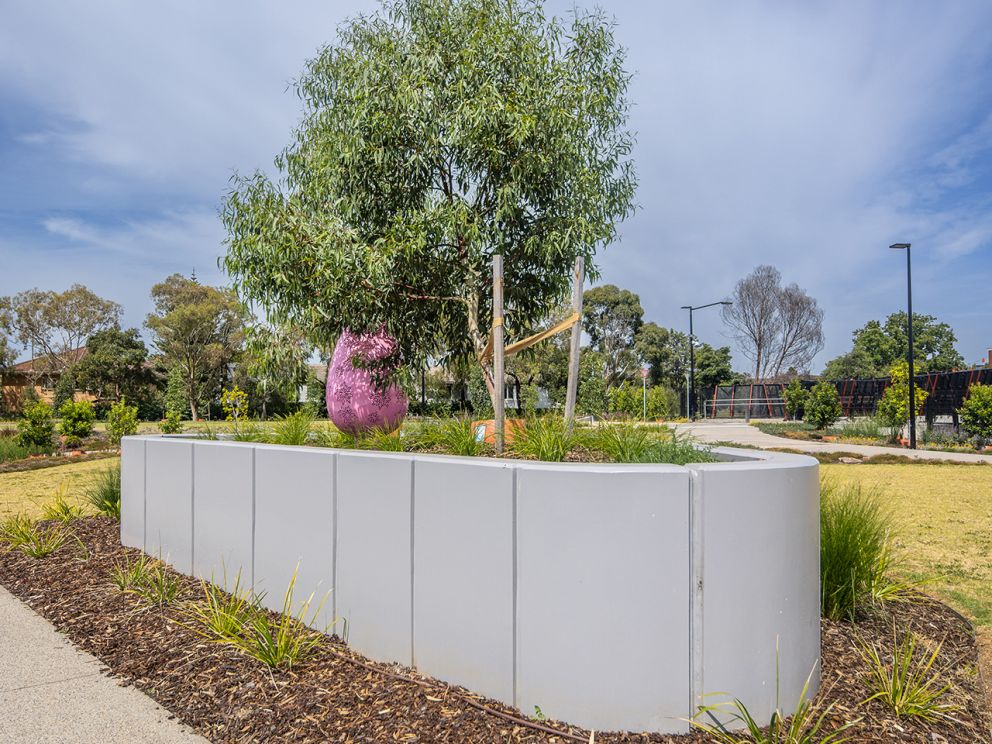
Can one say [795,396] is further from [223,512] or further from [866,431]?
[223,512]

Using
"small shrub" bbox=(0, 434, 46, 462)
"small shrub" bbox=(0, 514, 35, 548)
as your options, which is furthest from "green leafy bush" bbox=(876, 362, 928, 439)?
"small shrub" bbox=(0, 434, 46, 462)

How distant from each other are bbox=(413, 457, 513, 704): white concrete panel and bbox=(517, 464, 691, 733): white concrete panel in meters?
0.21

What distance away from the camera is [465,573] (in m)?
3.60

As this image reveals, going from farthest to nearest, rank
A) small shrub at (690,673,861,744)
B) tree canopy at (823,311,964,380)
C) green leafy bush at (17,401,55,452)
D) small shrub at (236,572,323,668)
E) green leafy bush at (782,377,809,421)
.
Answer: tree canopy at (823,311,964,380) → green leafy bush at (782,377,809,421) → green leafy bush at (17,401,55,452) → small shrub at (236,572,323,668) → small shrub at (690,673,861,744)

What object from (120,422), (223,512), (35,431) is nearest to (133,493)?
(223,512)

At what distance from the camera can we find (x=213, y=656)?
164 inches

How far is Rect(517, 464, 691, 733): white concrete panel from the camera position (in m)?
3.09

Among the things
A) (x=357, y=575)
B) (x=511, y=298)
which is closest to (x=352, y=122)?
(x=511, y=298)

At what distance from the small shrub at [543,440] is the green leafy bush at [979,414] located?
2010cm

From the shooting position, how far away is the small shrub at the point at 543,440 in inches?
178

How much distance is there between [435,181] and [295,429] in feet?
10.2

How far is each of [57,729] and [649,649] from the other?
3036 mm

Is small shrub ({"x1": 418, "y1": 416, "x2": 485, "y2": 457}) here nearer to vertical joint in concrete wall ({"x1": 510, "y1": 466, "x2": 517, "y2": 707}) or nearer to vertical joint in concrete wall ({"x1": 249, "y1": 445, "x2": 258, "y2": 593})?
vertical joint in concrete wall ({"x1": 249, "y1": 445, "x2": 258, "y2": 593})

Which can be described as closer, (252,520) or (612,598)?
(612,598)
